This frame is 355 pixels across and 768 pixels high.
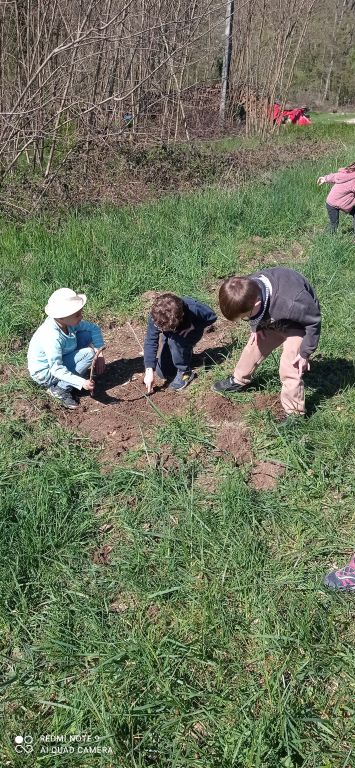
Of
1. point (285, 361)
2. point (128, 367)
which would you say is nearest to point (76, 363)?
point (128, 367)

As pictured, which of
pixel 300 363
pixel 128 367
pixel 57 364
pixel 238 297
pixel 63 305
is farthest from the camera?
pixel 128 367

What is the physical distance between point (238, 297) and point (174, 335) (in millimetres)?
952

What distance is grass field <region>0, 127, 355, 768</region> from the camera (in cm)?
191

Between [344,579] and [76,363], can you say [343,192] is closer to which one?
[76,363]

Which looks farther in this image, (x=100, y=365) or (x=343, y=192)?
(x=343, y=192)

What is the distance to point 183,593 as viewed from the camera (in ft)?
7.73

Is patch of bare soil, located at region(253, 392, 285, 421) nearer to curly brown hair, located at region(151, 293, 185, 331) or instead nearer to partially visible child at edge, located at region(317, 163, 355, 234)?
curly brown hair, located at region(151, 293, 185, 331)

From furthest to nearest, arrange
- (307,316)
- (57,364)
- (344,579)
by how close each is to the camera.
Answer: (57,364) < (307,316) < (344,579)

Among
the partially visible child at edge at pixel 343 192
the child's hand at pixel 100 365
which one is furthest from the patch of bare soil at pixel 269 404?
the partially visible child at edge at pixel 343 192

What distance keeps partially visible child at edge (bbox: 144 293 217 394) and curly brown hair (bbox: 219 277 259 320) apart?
59 centimetres

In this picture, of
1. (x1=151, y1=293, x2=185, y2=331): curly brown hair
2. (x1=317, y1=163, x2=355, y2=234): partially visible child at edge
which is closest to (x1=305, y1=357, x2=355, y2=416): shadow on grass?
(x1=151, y1=293, x2=185, y2=331): curly brown hair

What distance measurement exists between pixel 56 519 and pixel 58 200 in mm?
4937

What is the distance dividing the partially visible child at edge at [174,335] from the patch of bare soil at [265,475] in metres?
0.90

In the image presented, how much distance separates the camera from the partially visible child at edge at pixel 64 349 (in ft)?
11.0
